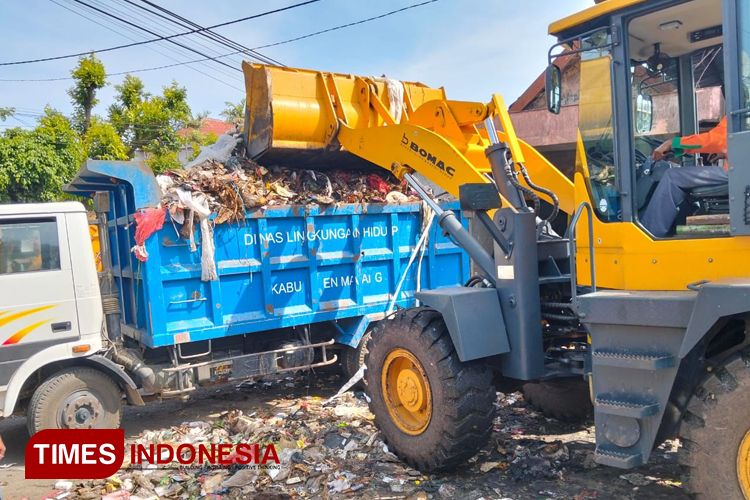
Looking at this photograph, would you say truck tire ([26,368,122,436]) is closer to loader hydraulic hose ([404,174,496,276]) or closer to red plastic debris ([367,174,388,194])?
loader hydraulic hose ([404,174,496,276])

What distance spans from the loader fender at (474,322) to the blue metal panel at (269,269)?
2177mm

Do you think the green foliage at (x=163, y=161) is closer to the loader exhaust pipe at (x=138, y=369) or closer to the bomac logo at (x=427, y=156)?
the loader exhaust pipe at (x=138, y=369)

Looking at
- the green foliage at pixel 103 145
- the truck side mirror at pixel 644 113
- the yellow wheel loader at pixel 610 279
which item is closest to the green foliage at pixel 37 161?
the green foliage at pixel 103 145

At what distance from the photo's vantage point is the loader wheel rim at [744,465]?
263cm

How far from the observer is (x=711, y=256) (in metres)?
2.84

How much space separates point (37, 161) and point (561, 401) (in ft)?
42.1

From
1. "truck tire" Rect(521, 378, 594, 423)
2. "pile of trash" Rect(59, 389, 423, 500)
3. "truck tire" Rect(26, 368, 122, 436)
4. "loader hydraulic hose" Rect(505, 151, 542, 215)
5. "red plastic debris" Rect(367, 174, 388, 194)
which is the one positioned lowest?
"pile of trash" Rect(59, 389, 423, 500)

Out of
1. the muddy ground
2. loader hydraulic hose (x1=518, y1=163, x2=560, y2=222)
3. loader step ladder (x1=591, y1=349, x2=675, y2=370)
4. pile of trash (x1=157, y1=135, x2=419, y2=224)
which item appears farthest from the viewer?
pile of trash (x1=157, y1=135, x2=419, y2=224)

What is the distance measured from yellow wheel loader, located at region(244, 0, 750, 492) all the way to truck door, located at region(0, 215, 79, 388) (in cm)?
259

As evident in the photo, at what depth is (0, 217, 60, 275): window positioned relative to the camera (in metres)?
4.56

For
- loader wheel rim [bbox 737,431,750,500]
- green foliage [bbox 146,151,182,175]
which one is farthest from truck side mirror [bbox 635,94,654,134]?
green foliage [bbox 146,151,182,175]

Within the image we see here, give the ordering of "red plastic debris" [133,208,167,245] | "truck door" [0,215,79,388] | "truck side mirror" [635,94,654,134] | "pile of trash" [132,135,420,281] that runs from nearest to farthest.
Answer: "truck side mirror" [635,94,654,134] < "truck door" [0,215,79,388] < "red plastic debris" [133,208,167,245] < "pile of trash" [132,135,420,281]

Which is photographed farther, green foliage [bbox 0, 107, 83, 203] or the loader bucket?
green foliage [bbox 0, 107, 83, 203]

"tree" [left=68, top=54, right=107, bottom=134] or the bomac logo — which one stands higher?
"tree" [left=68, top=54, right=107, bottom=134]
